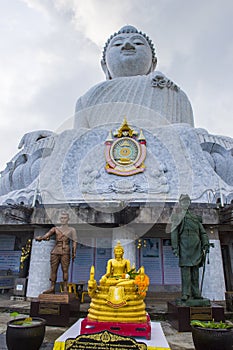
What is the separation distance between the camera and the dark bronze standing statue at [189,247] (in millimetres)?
4887

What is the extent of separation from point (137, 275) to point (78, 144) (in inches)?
310

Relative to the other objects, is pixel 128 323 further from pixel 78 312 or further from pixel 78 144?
pixel 78 144

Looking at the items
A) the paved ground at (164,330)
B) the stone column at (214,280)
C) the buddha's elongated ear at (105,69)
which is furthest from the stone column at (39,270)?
the buddha's elongated ear at (105,69)

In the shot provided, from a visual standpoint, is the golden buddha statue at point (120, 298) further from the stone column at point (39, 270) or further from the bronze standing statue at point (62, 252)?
the stone column at point (39, 270)

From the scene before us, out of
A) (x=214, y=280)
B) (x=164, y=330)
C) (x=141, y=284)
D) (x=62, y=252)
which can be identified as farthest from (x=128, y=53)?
(x=141, y=284)

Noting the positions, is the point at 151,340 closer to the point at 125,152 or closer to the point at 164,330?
the point at 164,330

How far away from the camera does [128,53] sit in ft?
54.0

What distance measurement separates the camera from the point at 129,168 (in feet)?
32.9

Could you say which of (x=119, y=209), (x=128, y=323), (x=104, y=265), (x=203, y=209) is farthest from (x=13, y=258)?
(x=128, y=323)

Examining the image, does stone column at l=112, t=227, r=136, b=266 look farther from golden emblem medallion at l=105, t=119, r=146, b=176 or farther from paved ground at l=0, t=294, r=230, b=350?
golden emblem medallion at l=105, t=119, r=146, b=176

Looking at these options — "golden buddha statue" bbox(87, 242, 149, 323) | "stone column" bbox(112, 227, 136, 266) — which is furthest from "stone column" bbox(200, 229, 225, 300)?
"golden buddha statue" bbox(87, 242, 149, 323)

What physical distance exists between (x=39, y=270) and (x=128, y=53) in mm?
13954

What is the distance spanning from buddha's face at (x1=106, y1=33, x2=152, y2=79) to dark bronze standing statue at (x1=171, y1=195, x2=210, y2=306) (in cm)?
1336

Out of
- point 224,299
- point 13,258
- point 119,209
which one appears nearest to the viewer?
point 224,299
